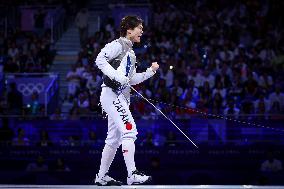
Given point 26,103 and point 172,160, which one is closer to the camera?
point 172,160

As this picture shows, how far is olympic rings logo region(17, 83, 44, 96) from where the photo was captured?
49.3 feet

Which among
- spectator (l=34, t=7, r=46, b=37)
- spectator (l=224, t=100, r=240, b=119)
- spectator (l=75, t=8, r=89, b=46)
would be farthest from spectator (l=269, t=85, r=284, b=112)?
spectator (l=34, t=7, r=46, b=37)

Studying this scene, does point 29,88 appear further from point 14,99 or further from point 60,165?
point 60,165

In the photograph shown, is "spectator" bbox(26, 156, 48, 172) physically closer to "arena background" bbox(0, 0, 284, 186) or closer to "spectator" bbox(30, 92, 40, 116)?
"arena background" bbox(0, 0, 284, 186)

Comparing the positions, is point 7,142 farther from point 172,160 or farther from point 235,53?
point 235,53

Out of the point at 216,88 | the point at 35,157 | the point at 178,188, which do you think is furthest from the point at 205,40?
the point at 178,188

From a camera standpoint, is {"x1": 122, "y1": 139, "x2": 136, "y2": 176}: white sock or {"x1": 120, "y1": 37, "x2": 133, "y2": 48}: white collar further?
{"x1": 120, "y1": 37, "x2": 133, "y2": 48}: white collar

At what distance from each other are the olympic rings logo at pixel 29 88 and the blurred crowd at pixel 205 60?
742 mm

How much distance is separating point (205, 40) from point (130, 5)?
370cm

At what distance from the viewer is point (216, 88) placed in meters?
13.8

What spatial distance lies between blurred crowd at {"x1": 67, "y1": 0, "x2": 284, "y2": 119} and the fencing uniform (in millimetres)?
5192

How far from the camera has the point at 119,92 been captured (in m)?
6.71

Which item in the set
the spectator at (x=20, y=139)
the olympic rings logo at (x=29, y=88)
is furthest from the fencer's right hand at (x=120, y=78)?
the olympic rings logo at (x=29, y=88)

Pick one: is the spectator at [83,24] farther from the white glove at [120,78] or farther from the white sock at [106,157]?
the white glove at [120,78]
